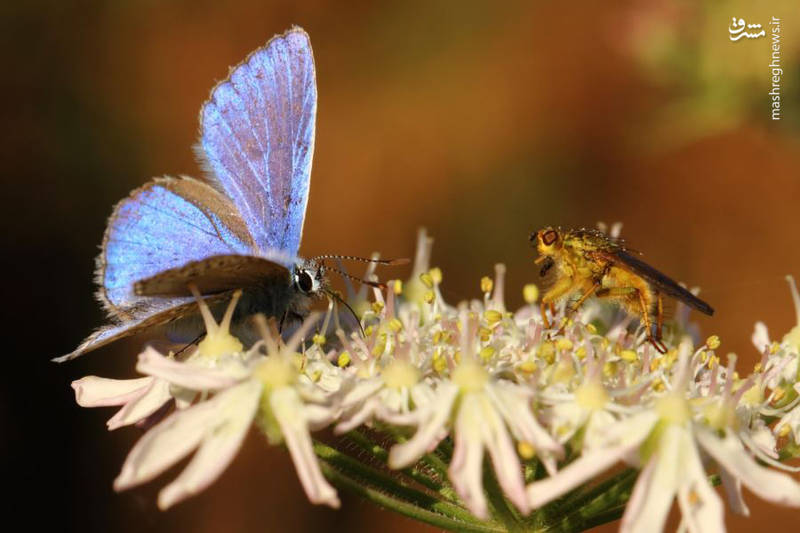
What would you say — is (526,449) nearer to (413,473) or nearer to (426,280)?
(413,473)

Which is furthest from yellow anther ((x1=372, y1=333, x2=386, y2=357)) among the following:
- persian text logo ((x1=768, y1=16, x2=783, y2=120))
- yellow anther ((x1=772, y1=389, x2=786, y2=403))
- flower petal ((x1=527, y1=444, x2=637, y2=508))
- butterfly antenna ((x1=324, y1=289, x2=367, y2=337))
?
persian text logo ((x1=768, y1=16, x2=783, y2=120))

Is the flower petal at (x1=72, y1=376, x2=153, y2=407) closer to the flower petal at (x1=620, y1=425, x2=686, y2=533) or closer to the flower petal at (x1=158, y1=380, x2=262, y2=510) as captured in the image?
the flower petal at (x1=158, y1=380, x2=262, y2=510)

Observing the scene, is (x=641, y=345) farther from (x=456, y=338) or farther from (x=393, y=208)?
(x=393, y=208)

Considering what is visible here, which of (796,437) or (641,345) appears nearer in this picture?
(796,437)

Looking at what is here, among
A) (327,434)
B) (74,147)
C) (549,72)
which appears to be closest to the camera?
(327,434)

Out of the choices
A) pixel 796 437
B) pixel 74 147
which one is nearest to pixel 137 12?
pixel 74 147

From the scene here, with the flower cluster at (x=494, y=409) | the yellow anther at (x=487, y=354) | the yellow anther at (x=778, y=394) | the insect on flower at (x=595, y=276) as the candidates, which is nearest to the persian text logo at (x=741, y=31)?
the insect on flower at (x=595, y=276)

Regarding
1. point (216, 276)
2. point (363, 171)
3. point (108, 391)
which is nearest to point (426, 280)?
point (216, 276)
